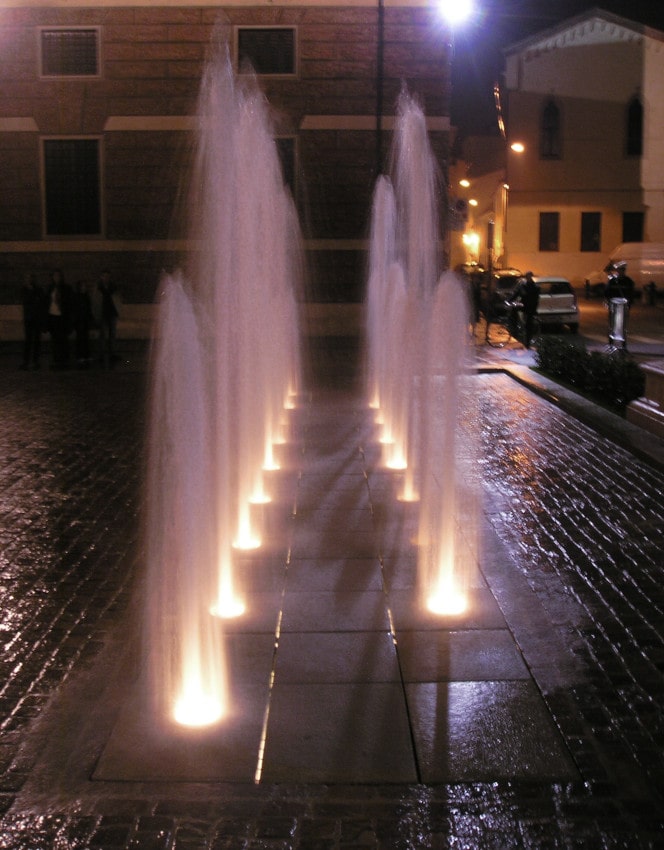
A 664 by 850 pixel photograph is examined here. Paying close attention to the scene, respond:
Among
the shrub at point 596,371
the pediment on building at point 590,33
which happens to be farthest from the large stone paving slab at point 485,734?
the pediment on building at point 590,33

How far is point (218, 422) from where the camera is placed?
321 inches

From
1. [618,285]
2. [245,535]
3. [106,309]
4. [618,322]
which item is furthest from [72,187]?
[245,535]

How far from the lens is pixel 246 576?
22.3 feet

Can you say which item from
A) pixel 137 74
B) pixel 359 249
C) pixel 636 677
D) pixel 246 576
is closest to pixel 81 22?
pixel 137 74

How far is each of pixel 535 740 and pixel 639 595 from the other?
7.50ft

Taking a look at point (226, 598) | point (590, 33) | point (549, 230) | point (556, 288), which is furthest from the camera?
point (549, 230)

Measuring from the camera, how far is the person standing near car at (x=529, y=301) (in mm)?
22891

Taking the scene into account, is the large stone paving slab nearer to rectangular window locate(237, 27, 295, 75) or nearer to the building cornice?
rectangular window locate(237, 27, 295, 75)

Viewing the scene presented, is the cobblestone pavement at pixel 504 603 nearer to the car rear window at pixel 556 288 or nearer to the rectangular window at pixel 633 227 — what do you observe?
the car rear window at pixel 556 288

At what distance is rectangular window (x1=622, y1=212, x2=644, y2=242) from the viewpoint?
155 ft

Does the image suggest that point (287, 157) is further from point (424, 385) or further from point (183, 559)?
point (183, 559)

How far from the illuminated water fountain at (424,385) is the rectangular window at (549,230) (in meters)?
21.7

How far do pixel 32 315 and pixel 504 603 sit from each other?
570 inches

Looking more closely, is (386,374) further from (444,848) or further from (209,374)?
(444,848)
